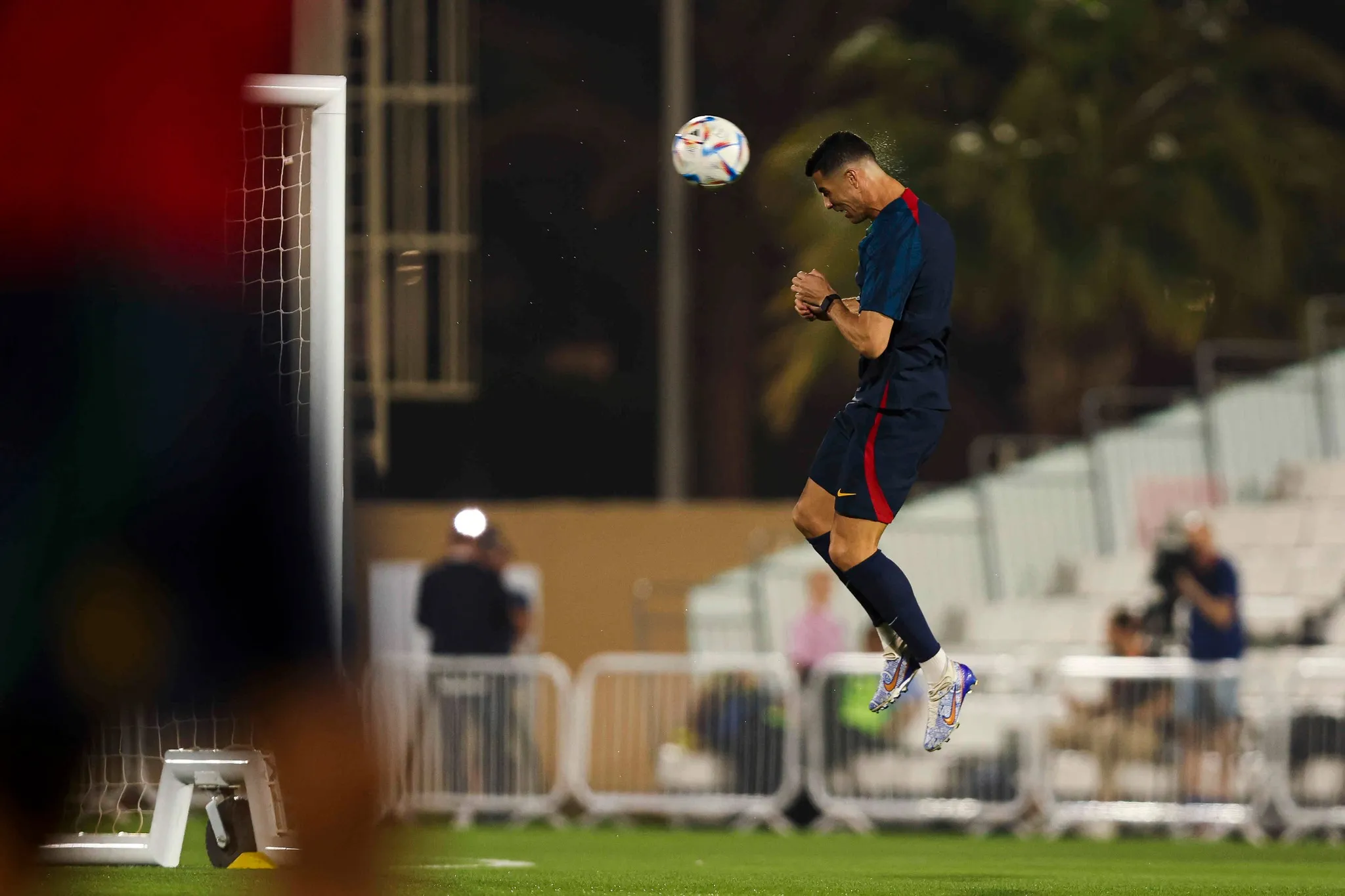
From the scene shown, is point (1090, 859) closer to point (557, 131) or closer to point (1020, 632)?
point (1020, 632)

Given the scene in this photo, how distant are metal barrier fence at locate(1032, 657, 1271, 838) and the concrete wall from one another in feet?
20.2

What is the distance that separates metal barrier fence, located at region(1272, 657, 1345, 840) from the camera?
15.7 meters

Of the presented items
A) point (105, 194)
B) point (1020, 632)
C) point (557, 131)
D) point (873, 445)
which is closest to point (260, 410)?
point (873, 445)

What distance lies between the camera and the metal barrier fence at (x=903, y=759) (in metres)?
16.1

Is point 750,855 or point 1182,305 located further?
point 1182,305

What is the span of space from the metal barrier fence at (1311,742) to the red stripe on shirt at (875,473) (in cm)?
762

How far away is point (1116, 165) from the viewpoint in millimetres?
25281

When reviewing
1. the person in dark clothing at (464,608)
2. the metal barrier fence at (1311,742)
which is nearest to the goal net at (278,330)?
the person in dark clothing at (464,608)

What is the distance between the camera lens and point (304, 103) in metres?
9.84

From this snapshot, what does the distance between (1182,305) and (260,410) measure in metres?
16.1

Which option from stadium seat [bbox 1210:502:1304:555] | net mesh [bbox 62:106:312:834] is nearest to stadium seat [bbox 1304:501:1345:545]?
stadium seat [bbox 1210:502:1304:555]

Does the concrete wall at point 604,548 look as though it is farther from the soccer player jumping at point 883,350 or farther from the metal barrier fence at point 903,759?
the soccer player jumping at point 883,350

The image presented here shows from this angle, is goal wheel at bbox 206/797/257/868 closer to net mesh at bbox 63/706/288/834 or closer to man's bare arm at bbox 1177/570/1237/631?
net mesh at bbox 63/706/288/834

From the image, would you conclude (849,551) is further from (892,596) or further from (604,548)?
(604,548)
